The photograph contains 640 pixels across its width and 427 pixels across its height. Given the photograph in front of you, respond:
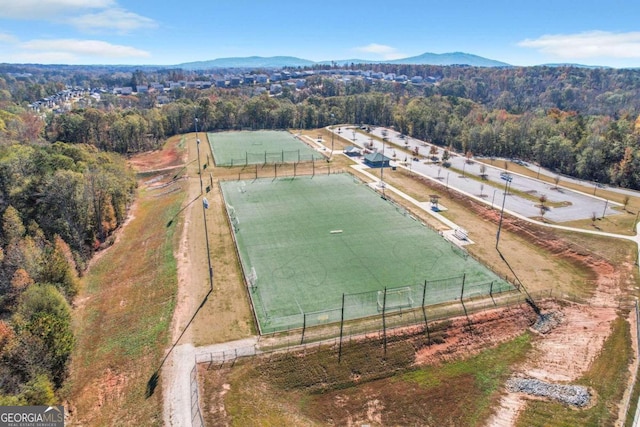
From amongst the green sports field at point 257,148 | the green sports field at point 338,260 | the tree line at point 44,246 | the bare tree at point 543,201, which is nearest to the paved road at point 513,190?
the bare tree at point 543,201

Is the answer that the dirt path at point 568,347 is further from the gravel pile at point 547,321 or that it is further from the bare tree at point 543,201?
the bare tree at point 543,201

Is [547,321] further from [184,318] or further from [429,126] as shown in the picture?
[429,126]

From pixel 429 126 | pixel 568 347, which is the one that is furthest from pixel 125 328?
pixel 429 126

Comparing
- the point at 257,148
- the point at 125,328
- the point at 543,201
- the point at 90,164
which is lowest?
the point at 125,328

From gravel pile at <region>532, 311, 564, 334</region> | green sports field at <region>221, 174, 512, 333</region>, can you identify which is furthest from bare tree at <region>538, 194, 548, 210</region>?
gravel pile at <region>532, 311, 564, 334</region>

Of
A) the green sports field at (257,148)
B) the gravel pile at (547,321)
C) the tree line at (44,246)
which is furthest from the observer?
the green sports field at (257,148)

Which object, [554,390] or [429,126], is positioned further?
[429,126]
